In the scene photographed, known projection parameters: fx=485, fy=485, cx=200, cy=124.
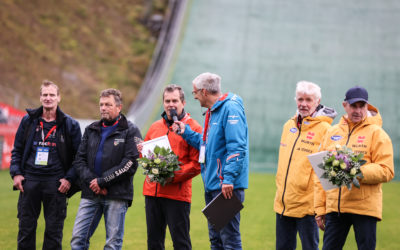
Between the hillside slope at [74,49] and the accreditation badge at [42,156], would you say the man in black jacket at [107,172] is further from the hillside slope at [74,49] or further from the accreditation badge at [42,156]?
the hillside slope at [74,49]

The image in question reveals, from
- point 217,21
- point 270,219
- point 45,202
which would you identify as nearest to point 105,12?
point 217,21

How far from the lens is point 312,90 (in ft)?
15.0

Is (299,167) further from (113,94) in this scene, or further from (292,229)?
(113,94)

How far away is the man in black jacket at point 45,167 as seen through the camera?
16.0 feet

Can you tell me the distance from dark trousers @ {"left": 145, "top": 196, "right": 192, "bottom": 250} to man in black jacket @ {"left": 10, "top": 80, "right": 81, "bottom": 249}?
0.95 m

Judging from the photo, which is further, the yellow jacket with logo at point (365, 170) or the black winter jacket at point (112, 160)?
the black winter jacket at point (112, 160)

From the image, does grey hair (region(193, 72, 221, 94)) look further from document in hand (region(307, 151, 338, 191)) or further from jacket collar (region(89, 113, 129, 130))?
document in hand (region(307, 151, 338, 191))

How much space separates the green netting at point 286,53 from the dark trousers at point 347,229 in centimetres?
1120

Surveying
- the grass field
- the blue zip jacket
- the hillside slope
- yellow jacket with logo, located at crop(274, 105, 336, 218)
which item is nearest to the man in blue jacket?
the blue zip jacket

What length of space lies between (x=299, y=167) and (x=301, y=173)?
0.19ft

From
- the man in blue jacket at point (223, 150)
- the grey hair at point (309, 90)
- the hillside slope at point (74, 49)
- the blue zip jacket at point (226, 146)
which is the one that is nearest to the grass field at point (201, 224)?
the man in blue jacket at point (223, 150)

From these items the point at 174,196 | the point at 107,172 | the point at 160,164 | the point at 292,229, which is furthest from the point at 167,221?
the point at 292,229

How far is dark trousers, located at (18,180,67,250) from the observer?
486cm

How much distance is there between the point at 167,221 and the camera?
4715mm
